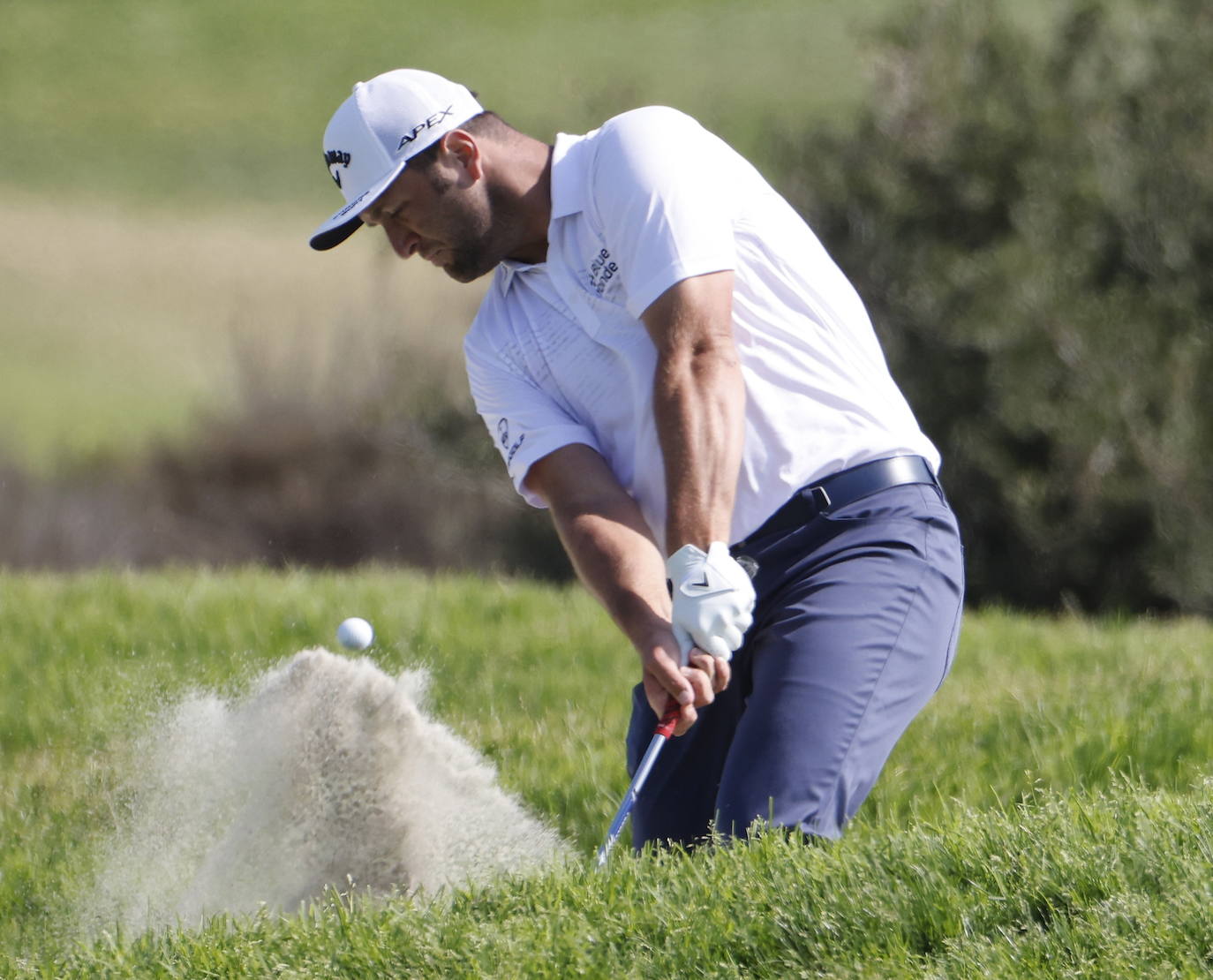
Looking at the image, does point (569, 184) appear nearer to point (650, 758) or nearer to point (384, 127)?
point (384, 127)

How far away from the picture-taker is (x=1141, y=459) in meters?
14.9

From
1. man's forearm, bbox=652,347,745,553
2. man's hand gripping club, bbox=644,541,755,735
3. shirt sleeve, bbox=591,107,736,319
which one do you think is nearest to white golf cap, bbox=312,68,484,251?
Answer: shirt sleeve, bbox=591,107,736,319

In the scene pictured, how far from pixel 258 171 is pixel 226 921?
46847 millimetres

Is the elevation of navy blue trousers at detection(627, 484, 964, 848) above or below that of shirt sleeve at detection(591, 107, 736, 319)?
below

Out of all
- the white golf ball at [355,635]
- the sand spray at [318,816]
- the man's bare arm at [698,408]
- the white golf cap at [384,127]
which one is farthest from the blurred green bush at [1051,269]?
the man's bare arm at [698,408]

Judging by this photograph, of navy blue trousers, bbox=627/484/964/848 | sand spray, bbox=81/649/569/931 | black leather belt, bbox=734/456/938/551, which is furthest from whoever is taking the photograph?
sand spray, bbox=81/649/569/931

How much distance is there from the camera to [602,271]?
14.2 ft

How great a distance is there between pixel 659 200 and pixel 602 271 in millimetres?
289

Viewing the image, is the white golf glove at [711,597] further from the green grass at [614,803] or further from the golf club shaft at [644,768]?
the green grass at [614,803]

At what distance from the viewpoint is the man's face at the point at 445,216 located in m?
4.36

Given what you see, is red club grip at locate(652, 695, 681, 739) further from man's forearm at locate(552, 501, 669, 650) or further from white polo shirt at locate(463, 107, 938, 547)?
white polo shirt at locate(463, 107, 938, 547)

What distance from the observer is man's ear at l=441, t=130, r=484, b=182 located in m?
4.34

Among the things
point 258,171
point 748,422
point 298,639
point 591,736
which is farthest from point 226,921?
point 258,171

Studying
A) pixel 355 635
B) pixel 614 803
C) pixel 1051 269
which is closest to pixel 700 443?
pixel 614 803
